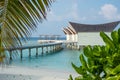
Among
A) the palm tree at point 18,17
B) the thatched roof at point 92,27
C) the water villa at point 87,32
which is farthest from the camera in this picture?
the thatched roof at point 92,27

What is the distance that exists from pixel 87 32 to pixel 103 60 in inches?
2051

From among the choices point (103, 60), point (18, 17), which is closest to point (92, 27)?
point (18, 17)

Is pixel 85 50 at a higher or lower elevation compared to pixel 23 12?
lower

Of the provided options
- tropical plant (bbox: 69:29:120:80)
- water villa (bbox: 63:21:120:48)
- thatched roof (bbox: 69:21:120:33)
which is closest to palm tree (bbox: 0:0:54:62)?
tropical plant (bbox: 69:29:120:80)

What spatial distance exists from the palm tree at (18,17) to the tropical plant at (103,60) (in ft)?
1.79

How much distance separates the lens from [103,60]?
206 centimetres

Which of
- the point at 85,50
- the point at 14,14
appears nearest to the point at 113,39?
the point at 85,50

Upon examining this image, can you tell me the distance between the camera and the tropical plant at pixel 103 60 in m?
2.00

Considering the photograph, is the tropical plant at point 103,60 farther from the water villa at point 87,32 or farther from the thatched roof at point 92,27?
the thatched roof at point 92,27

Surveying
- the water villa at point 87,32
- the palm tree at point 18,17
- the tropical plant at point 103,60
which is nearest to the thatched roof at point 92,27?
the water villa at point 87,32

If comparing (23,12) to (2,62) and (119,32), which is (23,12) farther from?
(119,32)

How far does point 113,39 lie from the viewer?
204 centimetres

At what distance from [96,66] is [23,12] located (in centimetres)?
75

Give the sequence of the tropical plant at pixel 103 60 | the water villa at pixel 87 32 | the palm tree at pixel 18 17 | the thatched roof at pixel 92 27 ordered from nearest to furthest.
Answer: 1. the tropical plant at pixel 103 60
2. the palm tree at pixel 18 17
3. the water villa at pixel 87 32
4. the thatched roof at pixel 92 27
